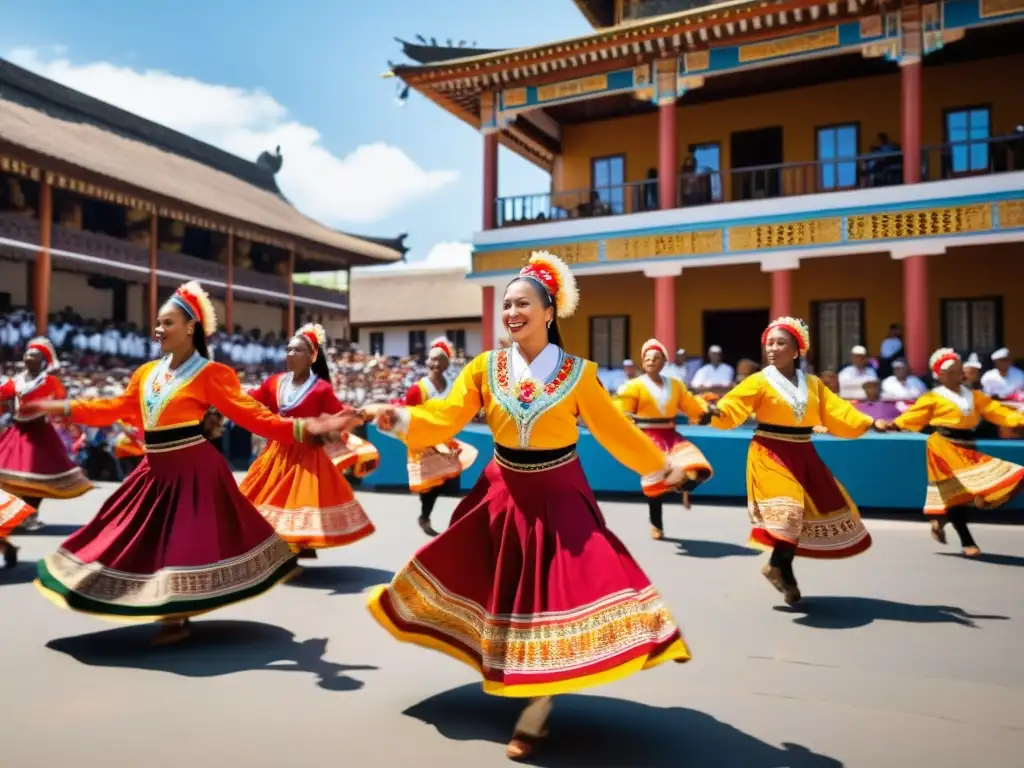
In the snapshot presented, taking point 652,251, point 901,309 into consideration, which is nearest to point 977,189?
point 901,309

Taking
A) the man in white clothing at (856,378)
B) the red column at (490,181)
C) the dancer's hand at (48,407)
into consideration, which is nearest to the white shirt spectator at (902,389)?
the man in white clothing at (856,378)

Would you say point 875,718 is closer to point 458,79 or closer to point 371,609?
point 371,609

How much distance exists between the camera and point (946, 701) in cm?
372

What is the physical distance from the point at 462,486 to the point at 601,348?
8772 mm

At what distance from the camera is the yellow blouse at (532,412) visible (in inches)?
138

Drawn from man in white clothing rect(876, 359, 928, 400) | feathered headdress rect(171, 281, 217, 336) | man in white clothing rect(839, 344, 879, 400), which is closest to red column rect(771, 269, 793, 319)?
man in white clothing rect(839, 344, 879, 400)

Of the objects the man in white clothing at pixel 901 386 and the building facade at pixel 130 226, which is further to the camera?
the building facade at pixel 130 226

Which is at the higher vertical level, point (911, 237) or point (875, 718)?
point (911, 237)

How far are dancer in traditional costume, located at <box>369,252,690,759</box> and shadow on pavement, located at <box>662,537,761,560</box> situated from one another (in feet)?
13.2

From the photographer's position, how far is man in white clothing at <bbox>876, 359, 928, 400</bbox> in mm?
13216

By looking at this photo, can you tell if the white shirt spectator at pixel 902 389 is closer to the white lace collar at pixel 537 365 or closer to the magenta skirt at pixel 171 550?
the white lace collar at pixel 537 365

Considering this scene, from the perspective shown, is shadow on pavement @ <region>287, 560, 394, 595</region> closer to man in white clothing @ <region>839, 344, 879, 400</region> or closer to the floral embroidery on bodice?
the floral embroidery on bodice

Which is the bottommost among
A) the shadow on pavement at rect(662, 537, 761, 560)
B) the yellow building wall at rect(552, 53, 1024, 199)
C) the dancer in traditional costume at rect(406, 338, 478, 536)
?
the shadow on pavement at rect(662, 537, 761, 560)

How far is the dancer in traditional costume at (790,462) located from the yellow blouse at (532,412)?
2071 millimetres
